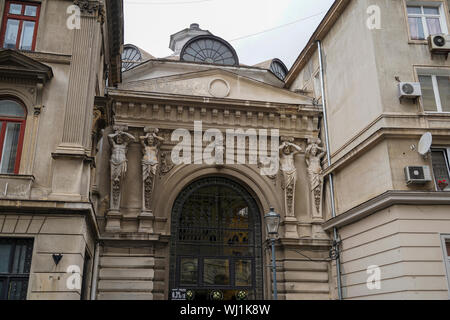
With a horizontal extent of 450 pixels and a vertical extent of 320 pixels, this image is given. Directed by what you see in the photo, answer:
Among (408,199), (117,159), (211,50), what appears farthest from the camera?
(211,50)

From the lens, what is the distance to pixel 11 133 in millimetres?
12367

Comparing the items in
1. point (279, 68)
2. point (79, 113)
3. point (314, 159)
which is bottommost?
point (79, 113)

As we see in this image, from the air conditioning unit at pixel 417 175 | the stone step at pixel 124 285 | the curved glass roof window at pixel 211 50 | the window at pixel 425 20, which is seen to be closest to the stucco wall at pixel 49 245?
the stone step at pixel 124 285

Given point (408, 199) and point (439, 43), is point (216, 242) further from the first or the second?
point (439, 43)

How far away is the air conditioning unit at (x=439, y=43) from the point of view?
50.1ft

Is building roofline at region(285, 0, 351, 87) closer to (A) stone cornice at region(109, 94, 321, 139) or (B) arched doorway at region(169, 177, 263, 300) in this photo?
(A) stone cornice at region(109, 94, 321, 139)

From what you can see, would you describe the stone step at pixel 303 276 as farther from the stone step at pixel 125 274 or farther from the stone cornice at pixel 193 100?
the stone cornice at pixel 193 100

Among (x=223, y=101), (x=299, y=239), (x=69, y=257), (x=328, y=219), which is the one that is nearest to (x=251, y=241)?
(x=299, y=239)

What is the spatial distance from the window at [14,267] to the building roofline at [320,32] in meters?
14.2

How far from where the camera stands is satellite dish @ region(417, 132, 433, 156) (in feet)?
45.1

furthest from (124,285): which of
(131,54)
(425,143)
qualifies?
(131,54)

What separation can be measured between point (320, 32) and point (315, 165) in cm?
584

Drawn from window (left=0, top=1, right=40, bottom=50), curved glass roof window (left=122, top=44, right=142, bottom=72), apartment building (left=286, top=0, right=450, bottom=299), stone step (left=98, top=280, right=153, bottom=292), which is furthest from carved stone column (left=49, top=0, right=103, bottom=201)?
curved glass roof window (left=122, top=44, right=142, bottom=72)

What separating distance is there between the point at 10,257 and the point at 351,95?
1273 centimetres
